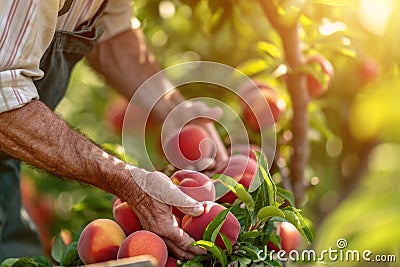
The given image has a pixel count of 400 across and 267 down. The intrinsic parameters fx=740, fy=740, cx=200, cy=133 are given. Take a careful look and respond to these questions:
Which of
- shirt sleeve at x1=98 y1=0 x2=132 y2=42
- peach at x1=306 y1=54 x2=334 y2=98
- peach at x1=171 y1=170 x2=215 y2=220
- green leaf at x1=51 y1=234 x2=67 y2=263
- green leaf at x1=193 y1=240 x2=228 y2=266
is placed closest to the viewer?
green leaf at x1=193 y1=240 x2=228 y2=266

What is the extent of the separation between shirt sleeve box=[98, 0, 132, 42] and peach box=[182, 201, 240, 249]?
2.20 feet

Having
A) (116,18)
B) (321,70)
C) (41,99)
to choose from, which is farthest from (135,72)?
(321,70)

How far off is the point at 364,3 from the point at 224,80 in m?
0.48

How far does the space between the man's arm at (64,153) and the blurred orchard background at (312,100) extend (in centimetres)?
28

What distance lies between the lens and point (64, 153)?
1.02 metres

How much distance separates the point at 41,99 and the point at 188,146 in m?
0.28

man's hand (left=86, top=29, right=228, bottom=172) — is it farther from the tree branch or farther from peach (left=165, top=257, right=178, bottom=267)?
peach (left=165, top=257, right=178, bottom=267)

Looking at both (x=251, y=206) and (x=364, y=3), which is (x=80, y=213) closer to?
(x=251, y=206)

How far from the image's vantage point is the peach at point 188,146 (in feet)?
4.19

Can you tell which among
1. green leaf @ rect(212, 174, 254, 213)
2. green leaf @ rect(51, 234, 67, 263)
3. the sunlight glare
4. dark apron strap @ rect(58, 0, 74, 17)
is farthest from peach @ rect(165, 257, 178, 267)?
the sunlight glare

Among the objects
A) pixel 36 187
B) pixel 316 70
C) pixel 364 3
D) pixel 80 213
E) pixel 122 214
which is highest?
pixel 364 3

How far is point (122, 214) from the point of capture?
1010 mm

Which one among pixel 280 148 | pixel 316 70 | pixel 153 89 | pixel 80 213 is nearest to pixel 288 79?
pixel 316 70

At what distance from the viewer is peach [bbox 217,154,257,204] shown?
3.53 ft
